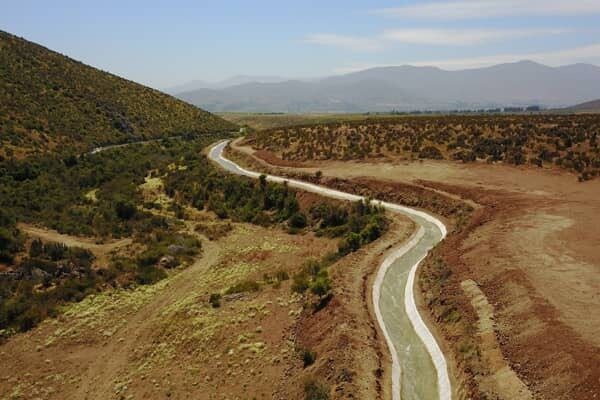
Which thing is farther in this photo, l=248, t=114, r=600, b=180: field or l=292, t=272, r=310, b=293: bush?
l=248, t=114, r=600, b=180: field

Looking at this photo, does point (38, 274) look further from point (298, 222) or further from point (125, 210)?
point (298, 222)

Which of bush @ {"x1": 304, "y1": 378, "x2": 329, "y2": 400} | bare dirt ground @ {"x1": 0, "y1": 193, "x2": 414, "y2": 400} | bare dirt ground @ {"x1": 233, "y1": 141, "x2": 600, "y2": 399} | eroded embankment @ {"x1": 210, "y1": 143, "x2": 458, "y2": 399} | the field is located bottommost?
bare dirt ground @ {"x1": 0, "y1": 193, "x2": 414, "y2": 400}

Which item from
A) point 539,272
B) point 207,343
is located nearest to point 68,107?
point 207,343

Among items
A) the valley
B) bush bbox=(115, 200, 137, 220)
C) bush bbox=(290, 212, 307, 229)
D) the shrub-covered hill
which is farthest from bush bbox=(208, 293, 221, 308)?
the shrub-covered hill

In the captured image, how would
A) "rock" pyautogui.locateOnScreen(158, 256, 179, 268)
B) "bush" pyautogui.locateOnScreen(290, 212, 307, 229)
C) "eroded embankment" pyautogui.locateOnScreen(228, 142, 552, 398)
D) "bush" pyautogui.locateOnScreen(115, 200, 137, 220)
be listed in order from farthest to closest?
"bush" pyautogui.locateOnScreen(115, 200, 137, 220)
"bush" pyautogui.locateOnScreen(290, 212, 307, 229)
"rock" pyautogui.locateOnScreen(158, 256, 179, 268)
"eroded embankment" pyautogui.locateOnScreen(228, 142, 552, 398)

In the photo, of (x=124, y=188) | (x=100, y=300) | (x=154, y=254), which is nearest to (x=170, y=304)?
(x=100, y=300)

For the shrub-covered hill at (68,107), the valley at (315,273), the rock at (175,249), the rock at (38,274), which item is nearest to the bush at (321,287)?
the valley at (315,273)

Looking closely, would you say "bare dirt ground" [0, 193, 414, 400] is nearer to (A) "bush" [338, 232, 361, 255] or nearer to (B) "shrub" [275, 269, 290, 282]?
(B) "shrub" [275, 269, 290, 282]
